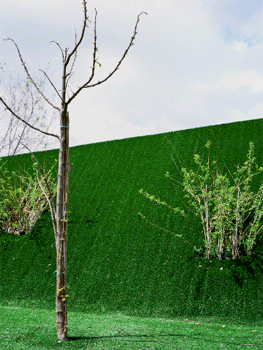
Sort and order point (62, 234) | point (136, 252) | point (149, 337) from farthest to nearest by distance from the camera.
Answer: point (136, 252), point (149, 337), point (62, 234)

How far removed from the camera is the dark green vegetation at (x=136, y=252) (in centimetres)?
441

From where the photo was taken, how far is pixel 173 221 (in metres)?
5.56

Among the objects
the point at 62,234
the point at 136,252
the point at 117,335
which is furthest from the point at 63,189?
the point at 136,252

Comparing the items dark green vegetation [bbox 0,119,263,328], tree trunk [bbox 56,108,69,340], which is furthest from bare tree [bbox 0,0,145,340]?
dark green vegetation [bbox 0,119,263,328]

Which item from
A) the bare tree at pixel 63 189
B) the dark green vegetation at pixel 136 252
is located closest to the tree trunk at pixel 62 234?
the bare tree at pixel 63 189

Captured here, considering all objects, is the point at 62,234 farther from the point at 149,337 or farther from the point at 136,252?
the point at 136,252

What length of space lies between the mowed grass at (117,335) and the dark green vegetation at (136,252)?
613 millimetres

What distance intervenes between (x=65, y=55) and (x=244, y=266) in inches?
149

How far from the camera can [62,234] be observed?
2.62 metres

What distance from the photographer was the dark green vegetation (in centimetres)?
441

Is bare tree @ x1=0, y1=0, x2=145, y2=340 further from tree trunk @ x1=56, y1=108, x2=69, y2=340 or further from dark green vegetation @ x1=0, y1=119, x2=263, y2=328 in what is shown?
dark green vegetation @ x1=0, y1=119, x2=263, y2=328

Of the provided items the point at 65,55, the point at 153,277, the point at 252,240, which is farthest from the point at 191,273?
the point at 65,55

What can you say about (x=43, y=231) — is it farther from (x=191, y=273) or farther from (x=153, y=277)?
(x=191, y=273)

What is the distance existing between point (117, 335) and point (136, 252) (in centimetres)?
238
